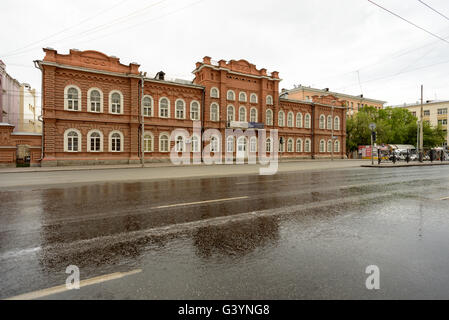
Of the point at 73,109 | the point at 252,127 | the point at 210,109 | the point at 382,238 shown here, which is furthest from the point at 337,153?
the point at 382,238

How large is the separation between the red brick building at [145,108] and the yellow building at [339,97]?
60.1 ft

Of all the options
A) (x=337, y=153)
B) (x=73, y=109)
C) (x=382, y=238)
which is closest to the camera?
(x=382, y=238)

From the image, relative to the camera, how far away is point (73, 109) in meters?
25.6

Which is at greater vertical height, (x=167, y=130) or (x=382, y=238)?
(x=167, y=130)

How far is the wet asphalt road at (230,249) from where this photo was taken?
262 cm

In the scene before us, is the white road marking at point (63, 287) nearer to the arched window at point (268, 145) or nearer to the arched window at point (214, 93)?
the arched window at point (214, 93)

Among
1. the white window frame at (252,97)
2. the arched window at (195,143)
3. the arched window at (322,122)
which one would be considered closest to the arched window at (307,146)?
the arched window at (322,122)

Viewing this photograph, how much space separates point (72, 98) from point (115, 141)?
20.0ft

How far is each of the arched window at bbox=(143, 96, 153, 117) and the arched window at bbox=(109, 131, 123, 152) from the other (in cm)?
403

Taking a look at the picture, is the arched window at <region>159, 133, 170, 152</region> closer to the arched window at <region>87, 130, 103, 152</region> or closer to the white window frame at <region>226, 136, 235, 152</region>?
the arched window at <region>87, 130, 103, 152</region>

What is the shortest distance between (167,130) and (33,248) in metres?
27.8

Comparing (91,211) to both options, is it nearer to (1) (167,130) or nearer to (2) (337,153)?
(1) (167,130)

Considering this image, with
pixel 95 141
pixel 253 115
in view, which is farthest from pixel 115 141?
pixel 253 115

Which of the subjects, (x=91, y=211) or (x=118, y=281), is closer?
(x=118, y=281)
